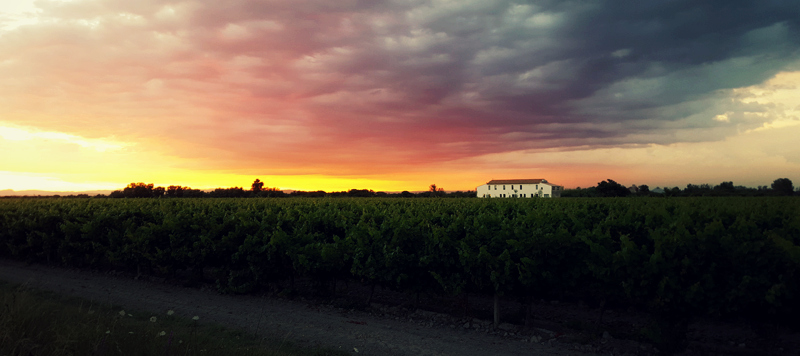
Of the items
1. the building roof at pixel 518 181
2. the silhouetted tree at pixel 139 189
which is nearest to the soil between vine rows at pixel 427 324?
the silhouetted tree at pixel 139 189

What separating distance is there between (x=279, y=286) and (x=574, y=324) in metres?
8.34

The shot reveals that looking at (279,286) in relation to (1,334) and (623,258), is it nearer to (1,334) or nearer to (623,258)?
(1,334)

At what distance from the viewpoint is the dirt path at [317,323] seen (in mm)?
8156

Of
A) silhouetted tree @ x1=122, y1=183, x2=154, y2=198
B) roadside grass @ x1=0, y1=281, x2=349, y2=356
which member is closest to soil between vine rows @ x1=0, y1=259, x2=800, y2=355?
roadside grass @ x1=0, y1=281, x2=349, y2=356

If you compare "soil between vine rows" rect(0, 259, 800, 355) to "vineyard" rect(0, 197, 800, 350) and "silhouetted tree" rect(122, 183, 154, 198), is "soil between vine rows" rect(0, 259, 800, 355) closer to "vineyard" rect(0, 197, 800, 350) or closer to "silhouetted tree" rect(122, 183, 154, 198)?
"vineyard" rect(0, 197, 800, 350)

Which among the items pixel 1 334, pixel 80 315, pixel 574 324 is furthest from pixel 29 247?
pixel 574 324

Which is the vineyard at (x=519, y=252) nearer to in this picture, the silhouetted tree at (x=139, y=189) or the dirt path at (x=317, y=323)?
the dirt path at (x=317, y=323)

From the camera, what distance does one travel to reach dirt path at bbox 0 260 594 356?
8.16 meters

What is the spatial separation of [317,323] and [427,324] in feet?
8.20

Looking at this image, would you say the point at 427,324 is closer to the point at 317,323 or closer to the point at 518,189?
the point at 317,323

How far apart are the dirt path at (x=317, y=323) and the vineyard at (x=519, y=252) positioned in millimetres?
813

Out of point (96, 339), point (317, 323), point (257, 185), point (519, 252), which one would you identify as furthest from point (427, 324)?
point (257, 185)

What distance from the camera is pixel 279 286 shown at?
1294 cm

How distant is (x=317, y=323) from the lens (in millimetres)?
9617
